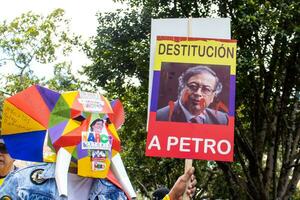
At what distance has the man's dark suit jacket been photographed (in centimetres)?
388

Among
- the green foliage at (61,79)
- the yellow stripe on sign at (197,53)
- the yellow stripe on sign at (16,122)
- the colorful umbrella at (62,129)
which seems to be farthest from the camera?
the green foliage at (61,79)

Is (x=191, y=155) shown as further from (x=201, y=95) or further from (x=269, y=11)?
(x=269, y=11)

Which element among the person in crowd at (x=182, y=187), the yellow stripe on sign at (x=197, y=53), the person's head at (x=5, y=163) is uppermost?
the yellow stripe on sign at (x=197, y=53)

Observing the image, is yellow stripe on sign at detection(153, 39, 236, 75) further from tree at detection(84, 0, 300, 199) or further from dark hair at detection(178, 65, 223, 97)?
tree at detection(84, 0, 300, 199)

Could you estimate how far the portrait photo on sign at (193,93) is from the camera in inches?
153

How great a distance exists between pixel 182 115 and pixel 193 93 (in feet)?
0.54

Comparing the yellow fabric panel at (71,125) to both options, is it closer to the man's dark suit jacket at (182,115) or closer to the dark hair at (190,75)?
the man's dark suit jacket at (182,115)

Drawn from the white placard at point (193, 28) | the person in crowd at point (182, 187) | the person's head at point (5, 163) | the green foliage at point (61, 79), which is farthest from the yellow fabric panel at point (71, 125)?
the green foliage at point (61, 79)

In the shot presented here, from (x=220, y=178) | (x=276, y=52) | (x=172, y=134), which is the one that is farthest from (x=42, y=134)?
(x=220, y=178)

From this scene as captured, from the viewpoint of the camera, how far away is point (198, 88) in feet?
12.8

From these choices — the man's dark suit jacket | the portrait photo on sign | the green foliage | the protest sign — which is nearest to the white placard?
the protest sign

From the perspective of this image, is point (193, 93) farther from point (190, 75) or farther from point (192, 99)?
point (190, 75)

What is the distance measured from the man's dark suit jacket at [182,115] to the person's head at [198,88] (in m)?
0.05

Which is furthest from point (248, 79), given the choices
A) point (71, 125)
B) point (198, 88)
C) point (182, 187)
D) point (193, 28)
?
point (71, 125)
